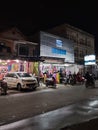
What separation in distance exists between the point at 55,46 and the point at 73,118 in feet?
95.8

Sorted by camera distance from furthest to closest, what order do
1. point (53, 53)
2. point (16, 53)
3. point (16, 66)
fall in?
point (53, 53), point (16, 53), point (16, 66)

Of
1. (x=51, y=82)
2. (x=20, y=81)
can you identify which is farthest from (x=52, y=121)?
(x=51, y=82)

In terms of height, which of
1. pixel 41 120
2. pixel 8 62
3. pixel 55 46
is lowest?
pixel 41 120

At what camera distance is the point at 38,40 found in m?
36.0

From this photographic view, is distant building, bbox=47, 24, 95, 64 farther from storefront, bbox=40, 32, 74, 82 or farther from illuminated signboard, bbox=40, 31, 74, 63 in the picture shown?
storefront, bbox=40, 32, 74, 82

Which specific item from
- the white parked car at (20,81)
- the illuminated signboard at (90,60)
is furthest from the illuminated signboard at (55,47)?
the white parked car at (20,81)

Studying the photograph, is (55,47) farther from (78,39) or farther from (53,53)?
(78,39)

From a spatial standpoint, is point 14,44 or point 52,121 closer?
point 52,121

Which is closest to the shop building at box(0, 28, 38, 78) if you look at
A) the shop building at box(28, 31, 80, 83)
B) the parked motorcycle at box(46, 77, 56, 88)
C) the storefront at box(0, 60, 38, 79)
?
the storefront at box(0, 60, 38, 79)

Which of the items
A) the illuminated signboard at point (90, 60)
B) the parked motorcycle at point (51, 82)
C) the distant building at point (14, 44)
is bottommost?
the parked motorcycle at point (51, 82)

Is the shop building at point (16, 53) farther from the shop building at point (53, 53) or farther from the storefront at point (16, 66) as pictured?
the shop building at point (53, 53)

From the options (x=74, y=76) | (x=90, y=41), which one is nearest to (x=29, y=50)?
(x=74, y=76)

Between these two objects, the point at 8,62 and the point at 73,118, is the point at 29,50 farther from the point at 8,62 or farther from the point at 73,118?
the point at 73,118

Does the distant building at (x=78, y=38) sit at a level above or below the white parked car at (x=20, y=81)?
above
